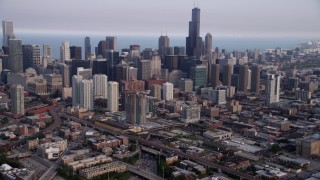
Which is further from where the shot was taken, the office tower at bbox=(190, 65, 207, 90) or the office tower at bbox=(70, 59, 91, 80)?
the office tower at bbox=(70, 59, 91, 80)

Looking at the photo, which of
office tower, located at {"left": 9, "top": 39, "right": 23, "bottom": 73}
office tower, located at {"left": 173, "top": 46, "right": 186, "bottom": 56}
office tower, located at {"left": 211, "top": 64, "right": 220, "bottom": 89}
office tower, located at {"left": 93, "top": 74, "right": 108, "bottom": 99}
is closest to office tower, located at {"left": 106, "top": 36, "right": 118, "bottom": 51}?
office tower, located at {"left": 173, "top": 46, "right": 186, "bottom": 56}

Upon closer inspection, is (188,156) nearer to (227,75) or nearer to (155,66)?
(227,75)

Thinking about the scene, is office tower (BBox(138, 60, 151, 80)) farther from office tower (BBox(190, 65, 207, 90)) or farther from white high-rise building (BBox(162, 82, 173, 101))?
white high-rise building (BBox(162, 82, 173, 101))

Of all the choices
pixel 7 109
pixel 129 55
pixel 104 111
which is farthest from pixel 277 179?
pixel 129 55

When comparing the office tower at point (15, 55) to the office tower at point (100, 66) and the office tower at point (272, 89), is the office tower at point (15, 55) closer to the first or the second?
the office tower at point (100, 66)

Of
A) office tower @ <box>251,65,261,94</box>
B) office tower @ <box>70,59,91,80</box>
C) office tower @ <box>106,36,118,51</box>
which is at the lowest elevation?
office tower @ <box>251,65,261,94</box>

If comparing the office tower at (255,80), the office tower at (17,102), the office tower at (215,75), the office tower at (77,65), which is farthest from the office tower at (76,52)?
the office tower at (17,102)

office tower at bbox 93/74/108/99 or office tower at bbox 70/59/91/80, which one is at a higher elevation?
office tower at bbox 70/59/91/80
